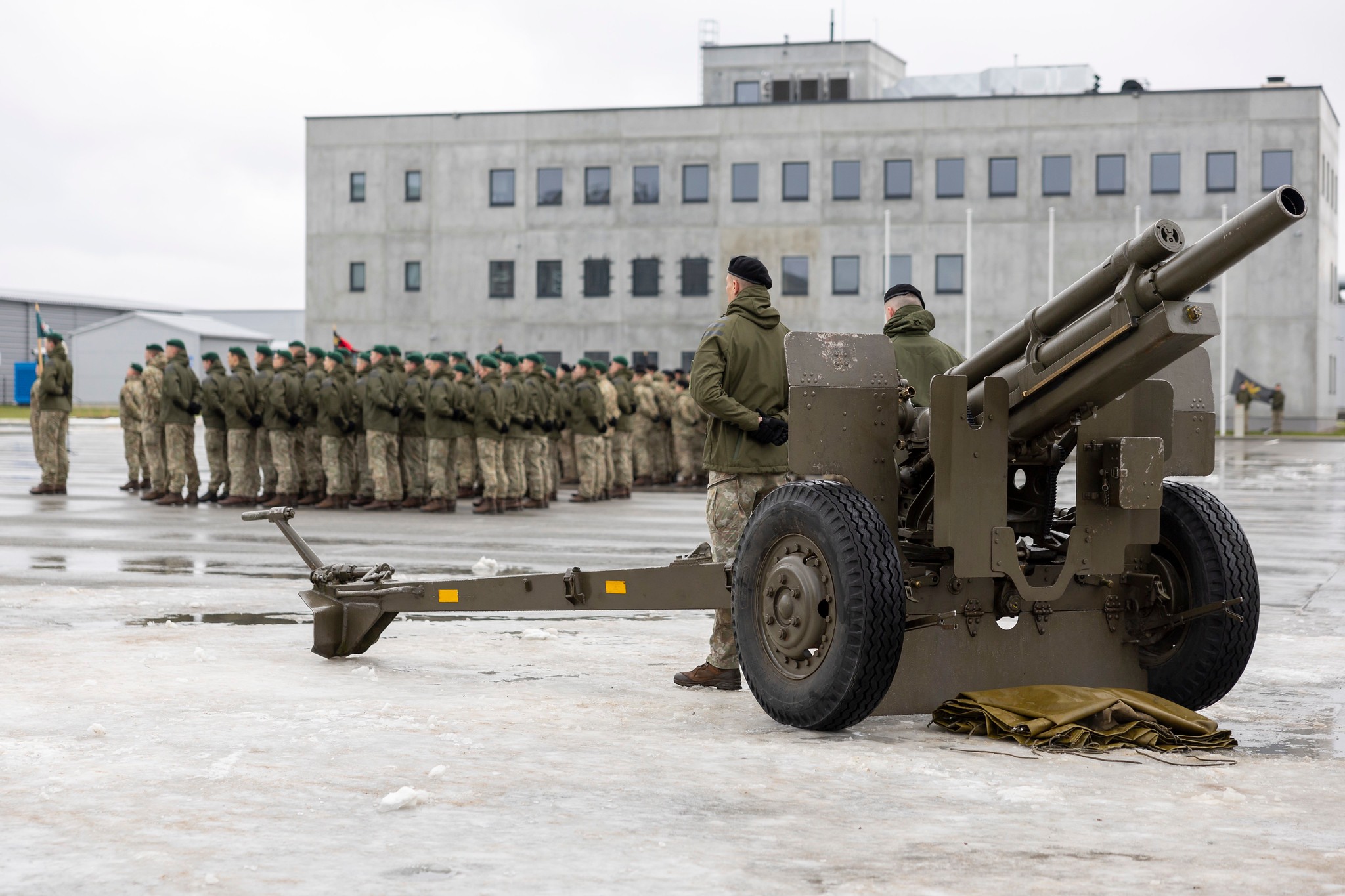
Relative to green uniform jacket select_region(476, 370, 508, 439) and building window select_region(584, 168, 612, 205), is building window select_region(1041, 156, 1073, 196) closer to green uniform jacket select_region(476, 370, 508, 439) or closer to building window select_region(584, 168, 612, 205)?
building window select_region(584, 168, 612, 205)

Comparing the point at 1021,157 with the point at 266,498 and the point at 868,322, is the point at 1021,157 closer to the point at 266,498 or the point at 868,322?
the point at 868,322

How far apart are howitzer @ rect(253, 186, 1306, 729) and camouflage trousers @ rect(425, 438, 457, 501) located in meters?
12.4

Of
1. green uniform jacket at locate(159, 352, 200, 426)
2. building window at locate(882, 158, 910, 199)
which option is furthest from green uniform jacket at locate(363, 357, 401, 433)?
building window at locate(882, 158, 910, 199)

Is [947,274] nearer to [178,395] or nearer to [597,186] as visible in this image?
[597,186]

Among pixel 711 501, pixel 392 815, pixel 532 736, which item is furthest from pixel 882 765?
pixel 711 501

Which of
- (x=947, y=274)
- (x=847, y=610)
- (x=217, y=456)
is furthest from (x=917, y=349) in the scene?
(x=947, y=274)

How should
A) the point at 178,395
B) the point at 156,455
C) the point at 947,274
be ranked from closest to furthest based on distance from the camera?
the point at 178,395 → the point at 156,455 → the point at 947,274

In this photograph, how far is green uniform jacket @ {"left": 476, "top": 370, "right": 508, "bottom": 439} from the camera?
19078 millimetres

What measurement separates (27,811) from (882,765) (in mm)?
2850

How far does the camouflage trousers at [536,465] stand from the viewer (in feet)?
65.9

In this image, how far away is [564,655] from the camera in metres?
8.31

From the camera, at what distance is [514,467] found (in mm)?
19562

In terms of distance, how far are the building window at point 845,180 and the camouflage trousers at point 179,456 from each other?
3339 centimetres

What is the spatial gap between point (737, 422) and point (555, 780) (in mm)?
2497
